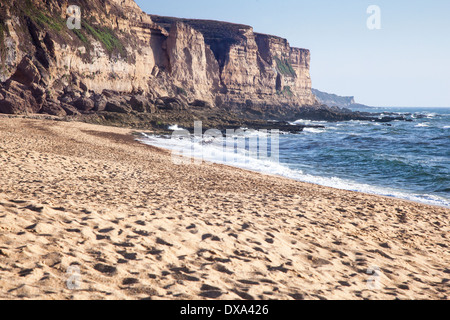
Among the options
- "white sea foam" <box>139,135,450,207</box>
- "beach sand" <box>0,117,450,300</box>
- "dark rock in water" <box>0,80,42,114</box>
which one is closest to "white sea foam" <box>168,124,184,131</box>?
"white sea foam" <box>139,135,450,207</box>

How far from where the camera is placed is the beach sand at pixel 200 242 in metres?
3.85

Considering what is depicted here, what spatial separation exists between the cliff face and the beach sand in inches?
848

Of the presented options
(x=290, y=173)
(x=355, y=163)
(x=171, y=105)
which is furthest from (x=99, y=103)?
(x=355, y=163)

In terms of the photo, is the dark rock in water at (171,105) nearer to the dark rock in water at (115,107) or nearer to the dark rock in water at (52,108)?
the dark rock in water at (115,107)

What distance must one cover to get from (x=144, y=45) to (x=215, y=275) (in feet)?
163

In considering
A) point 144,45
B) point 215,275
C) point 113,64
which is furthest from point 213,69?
point 215,275

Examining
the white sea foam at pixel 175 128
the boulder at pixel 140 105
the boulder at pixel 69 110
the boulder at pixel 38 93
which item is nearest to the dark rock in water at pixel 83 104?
the boulder at pixel 69 110

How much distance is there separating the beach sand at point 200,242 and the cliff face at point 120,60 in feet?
70.7

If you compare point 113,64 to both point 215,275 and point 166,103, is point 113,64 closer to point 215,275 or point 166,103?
point 166,103

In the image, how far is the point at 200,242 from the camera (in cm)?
527

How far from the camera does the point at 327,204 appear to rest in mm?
8742

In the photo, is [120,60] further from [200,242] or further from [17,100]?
[200,242]

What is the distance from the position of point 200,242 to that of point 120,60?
40.1m

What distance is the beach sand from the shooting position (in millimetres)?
3846
